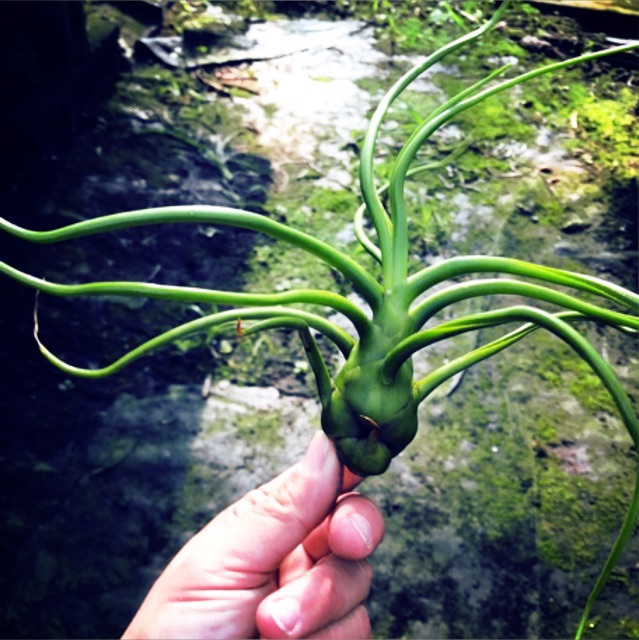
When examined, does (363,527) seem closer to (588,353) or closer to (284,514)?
(284,514)

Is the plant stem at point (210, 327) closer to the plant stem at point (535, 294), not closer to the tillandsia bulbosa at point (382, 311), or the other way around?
the tillandsia bulbosa at point (382, 311)

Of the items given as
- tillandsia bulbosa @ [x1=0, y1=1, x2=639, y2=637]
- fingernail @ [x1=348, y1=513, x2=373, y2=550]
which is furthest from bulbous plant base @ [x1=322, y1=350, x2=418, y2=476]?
fingernail @ [x1=348, y1=513, x2=373, y2=550]

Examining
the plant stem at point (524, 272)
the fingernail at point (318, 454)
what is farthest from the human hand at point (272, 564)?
the plant stem at point (524, 272)

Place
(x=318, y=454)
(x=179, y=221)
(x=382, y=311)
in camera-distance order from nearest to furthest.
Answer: (x=179, y=221) < (x=382, y=311) < (x=318, y=454)

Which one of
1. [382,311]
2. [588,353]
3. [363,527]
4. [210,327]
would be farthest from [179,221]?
[363,527]

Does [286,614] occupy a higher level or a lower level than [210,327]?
lower
